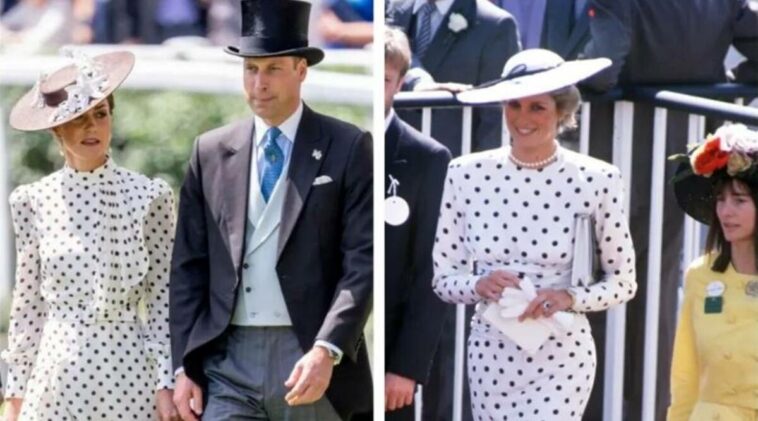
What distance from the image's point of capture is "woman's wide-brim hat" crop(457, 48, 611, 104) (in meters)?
4.39

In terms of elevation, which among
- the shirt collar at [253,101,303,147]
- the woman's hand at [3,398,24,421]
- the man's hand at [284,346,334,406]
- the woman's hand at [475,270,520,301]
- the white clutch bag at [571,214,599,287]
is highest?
the shirt collar at [253,101,303,147]

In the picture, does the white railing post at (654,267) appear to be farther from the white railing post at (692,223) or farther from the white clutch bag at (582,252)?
the white clutch bag at (582,252)

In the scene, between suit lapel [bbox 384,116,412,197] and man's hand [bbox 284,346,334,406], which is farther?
suit lapel [bbox 384,116,412,197]

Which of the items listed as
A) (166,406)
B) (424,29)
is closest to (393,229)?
(424,29)

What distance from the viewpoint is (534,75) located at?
14.5ft

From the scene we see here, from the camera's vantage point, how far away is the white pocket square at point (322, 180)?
175 inches

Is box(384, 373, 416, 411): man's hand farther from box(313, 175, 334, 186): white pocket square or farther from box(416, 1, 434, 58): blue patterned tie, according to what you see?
box(416, 1, 434, 58): blue patterned tie

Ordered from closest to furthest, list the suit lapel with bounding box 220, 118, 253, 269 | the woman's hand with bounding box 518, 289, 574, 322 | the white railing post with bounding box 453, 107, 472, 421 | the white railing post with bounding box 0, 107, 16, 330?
the woman's hand with bounding box 518, 289, 574, 322, the suit lapel with bounding box 220, 118, 253, 269, the white railing post with bounding box 453, 107, 472, 421, the white railing post with bounding box 0, 107, 16, 330

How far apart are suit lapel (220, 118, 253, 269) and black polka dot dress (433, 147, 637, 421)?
1.75 feet

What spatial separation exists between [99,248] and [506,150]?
1.09 metres

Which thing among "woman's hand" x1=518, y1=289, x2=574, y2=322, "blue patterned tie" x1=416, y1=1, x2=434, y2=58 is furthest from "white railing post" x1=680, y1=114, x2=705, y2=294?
"blue patterned tie" x1=416, y1=1, x2=434, y2=58

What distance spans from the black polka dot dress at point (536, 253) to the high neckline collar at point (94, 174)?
912 millimetres

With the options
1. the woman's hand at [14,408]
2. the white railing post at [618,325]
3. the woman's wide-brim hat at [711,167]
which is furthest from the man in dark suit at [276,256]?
the woman's wide-brim hat at [711,167]

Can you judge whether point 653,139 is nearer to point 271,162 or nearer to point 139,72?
point 271,162
